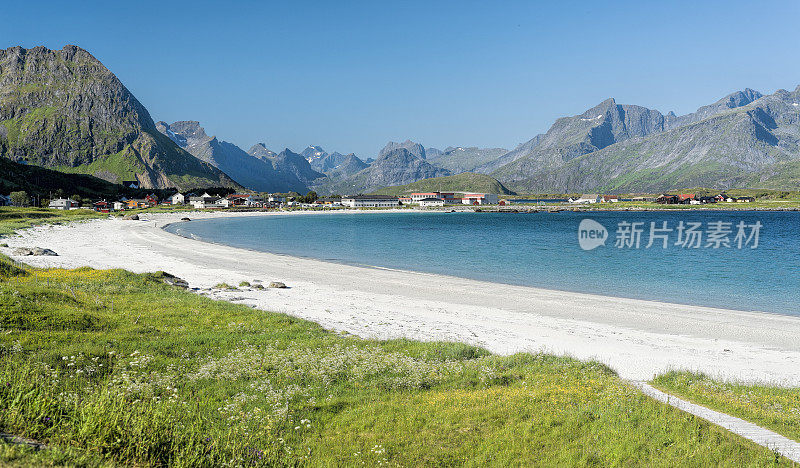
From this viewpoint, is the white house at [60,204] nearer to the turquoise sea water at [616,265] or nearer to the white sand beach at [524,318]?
the turquoise sea water at [616,265]

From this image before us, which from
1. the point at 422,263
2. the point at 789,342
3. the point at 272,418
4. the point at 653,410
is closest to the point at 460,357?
the point at 653,410

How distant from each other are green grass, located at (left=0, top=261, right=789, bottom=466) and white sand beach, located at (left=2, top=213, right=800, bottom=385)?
5377 millimetres

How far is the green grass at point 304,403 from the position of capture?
8.24 meters

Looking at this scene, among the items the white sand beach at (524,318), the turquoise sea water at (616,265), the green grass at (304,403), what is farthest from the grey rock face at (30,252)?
the green grass at (304,403)

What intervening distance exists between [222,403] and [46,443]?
4.96 meters

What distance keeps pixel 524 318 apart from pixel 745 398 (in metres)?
16.0

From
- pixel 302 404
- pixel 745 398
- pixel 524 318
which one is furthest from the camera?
pixel 524 318

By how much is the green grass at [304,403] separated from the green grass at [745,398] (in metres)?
1.79

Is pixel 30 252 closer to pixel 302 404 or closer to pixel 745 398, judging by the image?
pixel 302 404

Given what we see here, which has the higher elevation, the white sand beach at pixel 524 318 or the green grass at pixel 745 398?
the green grass at pixel 745 398

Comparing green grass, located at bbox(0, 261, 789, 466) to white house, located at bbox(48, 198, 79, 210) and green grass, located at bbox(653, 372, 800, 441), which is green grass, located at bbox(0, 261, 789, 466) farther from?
white house, located at bbox(48, 198, 79, 210)

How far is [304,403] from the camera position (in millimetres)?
12258

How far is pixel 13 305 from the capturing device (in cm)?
1748

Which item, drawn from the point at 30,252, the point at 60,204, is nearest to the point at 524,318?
the point at 30,252
